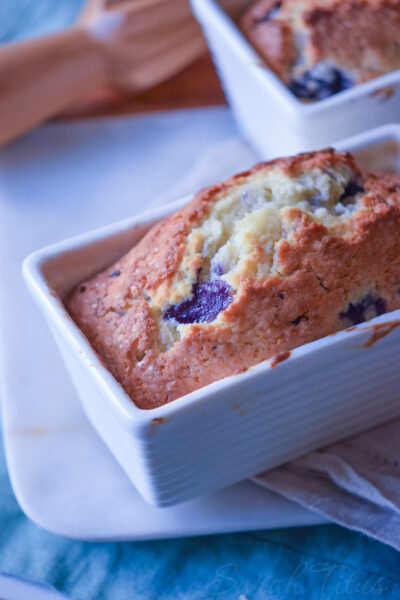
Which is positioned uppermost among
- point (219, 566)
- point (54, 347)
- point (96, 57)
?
point (96, 57)

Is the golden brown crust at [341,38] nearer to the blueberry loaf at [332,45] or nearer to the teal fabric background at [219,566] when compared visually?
the blueberry loaf at [332,45]

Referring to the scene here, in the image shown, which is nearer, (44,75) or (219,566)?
(219,566)

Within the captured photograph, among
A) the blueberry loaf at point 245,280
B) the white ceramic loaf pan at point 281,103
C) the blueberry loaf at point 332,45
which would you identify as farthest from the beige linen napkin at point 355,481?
the blueberry loaf at point 332,45

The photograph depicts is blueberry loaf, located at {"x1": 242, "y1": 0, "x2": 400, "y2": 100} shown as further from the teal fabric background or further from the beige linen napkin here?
the teal fabric background

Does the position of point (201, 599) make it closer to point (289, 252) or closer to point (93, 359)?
point (93, 359)

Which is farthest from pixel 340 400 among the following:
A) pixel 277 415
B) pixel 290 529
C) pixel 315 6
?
pixel 315 6

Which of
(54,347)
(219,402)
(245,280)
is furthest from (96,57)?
(219,402)

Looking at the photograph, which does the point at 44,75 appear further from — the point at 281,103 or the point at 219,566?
the point at 219,566
